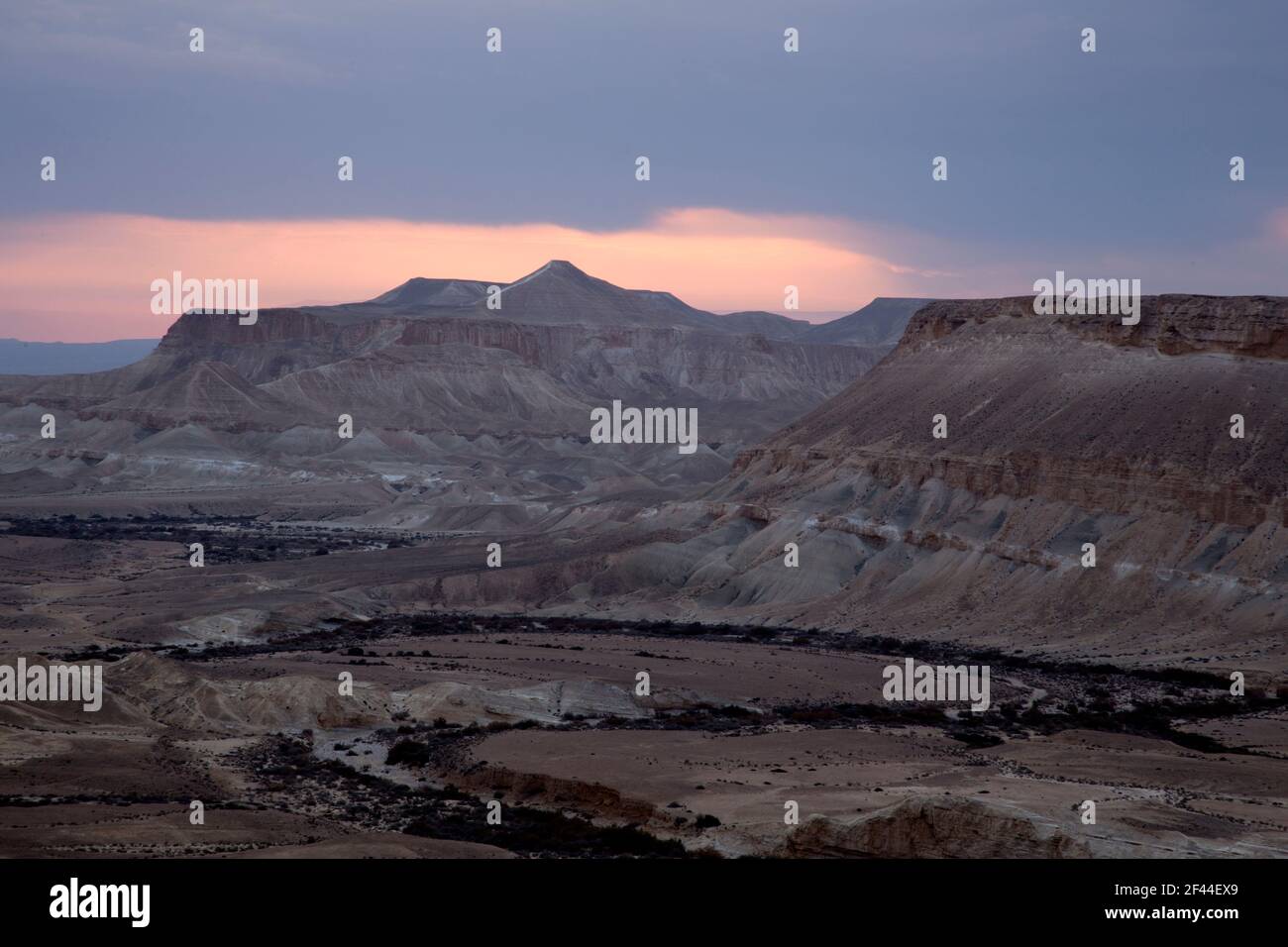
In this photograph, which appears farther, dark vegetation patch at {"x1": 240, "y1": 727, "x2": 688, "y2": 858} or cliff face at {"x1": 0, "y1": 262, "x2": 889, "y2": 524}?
cliff face at {"x1": 0, "y1": 262, "x2": 889, "y2": 524}

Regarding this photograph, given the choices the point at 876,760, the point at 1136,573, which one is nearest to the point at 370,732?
the point at 876,760

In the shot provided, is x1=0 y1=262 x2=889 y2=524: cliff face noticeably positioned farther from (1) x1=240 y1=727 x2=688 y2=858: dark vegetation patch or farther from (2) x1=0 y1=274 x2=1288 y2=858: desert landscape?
(1) x1=240 y1=727 x2=688 y2=858: dark vegetation patch

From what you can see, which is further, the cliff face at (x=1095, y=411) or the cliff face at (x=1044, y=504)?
the cliff face at (x=1095, y=411)

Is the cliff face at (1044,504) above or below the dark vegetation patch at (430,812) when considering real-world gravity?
above

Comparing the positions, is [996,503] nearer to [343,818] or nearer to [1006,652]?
[1006,652]

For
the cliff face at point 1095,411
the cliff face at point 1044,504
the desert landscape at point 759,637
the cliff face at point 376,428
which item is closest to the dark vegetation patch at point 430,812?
the desert landscape at point 759,637

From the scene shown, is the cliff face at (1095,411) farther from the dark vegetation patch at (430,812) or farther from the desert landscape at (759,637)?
the dark vegetation patch at (430,812)

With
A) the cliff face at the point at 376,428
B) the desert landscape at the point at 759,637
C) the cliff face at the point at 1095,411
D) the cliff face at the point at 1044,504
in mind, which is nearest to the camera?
the desert landscape at the point at 759,637

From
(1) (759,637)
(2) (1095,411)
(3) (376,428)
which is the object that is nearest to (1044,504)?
(2) (1095,411)

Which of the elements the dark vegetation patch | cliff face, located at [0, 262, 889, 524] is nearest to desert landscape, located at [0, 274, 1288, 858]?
the dark vegetation patch

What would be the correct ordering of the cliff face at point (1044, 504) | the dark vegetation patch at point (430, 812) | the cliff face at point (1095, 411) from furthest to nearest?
1. the cliff face at point (1095, 411)
2. the cliff face at point (1044, 504)
3. the dark vegetation patch at point (430, 812)

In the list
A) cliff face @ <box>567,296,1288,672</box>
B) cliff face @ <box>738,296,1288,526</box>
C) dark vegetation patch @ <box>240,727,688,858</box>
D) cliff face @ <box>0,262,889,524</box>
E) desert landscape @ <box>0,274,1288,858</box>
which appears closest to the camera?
dark vegetation patch @ <box>240,727,688,858</box>
